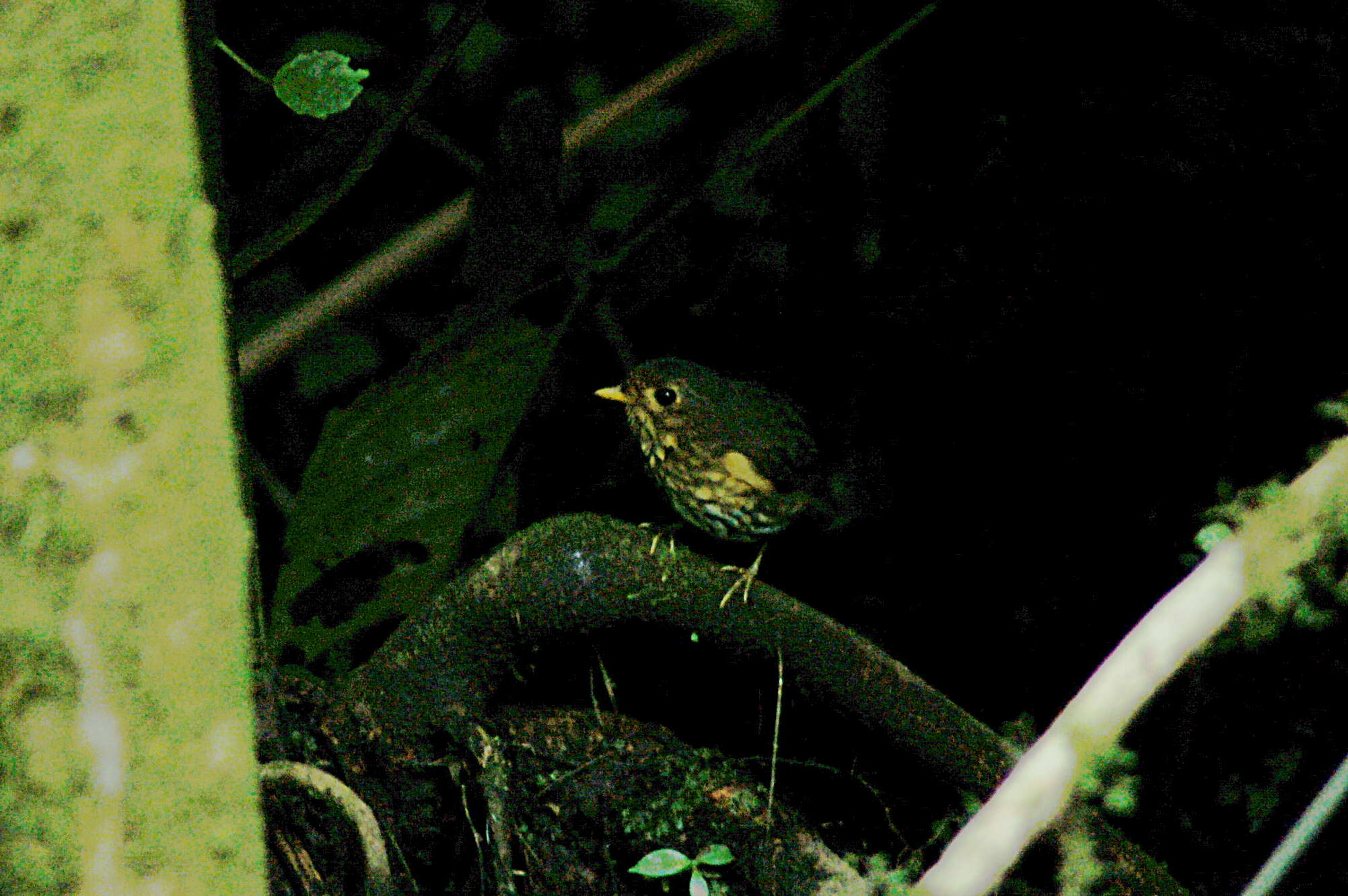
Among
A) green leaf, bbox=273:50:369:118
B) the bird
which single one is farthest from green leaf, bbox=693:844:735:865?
green leaf, bbox=273:50:369:118

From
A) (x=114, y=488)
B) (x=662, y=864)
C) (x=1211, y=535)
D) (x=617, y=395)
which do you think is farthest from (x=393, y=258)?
(x=114, y=488)

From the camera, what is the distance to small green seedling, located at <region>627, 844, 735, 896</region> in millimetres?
2059

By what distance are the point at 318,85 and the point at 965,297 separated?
167 cm

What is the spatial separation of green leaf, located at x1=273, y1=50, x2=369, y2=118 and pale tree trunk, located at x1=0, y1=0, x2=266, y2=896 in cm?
98

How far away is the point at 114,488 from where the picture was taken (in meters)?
0.94

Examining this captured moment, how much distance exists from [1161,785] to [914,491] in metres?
0.91

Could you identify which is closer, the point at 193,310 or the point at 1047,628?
the point at 193,310

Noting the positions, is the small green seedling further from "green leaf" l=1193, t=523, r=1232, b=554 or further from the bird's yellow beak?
the bird's yellow beak

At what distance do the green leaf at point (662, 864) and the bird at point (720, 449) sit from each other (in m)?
0.81

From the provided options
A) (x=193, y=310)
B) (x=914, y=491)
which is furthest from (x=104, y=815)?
(x=914, y=491)

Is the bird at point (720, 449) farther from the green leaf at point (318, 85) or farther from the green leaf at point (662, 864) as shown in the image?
the green leaf at point (318, 85)

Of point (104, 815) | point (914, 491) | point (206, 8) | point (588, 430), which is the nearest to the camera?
point (104, 815)

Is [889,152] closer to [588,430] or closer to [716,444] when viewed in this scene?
[716,444]

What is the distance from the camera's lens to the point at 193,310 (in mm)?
990
